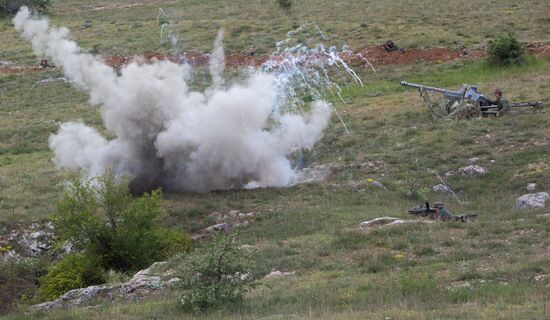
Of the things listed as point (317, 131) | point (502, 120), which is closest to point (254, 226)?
point (317, 131)

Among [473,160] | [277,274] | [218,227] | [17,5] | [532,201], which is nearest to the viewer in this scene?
[277,274]

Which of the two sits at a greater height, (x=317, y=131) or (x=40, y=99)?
(x=40, y=99)

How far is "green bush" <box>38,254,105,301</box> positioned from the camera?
17.4m

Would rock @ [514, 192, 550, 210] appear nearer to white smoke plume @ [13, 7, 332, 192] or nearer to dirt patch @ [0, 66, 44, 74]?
white smoke plume @ [13, 7, 332, 192]

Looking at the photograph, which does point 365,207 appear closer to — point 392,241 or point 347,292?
point 392,241

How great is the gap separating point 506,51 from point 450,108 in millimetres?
7444

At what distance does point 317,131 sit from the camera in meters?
27.1

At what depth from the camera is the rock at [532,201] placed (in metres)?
19.0

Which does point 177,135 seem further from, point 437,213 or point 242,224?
point 437,213

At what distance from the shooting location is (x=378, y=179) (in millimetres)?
23188

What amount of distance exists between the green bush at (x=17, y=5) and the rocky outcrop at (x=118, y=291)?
110 feet

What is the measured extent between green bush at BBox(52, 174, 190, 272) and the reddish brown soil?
18.9 m

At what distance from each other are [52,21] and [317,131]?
2829cm

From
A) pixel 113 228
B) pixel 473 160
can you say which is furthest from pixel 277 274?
pixel 473 160
